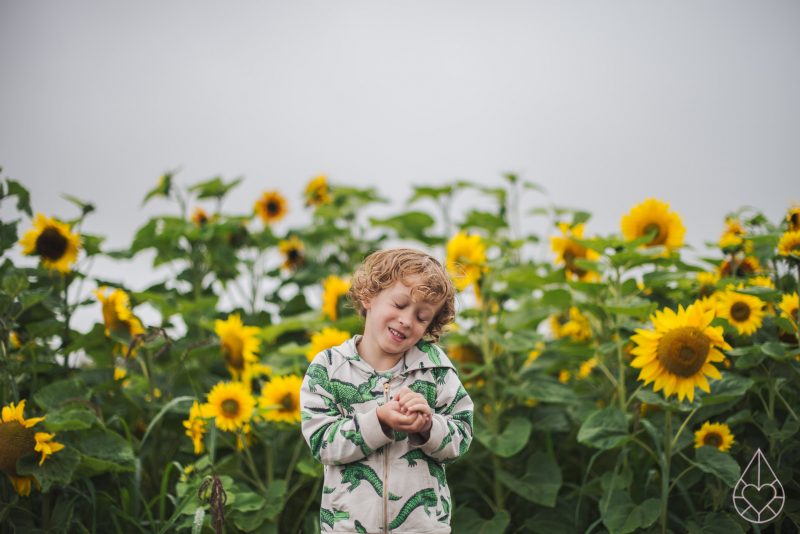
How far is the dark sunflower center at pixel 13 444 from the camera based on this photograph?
2.12m

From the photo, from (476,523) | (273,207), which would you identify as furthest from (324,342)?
(273,207)

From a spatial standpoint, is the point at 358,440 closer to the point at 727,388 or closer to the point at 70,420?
the point at 70,420

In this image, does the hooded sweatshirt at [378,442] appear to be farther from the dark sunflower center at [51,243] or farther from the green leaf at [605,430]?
the dark sunflower center at [51,243]

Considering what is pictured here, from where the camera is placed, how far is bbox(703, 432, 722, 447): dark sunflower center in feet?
7.58

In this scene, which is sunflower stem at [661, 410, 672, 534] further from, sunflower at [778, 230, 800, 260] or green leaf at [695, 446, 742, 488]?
sunflower at [778, 230, 800, 260]

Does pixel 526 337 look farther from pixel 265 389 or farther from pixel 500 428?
pixel 265 389

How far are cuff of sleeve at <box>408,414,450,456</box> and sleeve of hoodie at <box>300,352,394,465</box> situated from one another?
0.06 m

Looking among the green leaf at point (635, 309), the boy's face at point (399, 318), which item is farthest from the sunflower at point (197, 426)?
the green leaf at point (635, 309)

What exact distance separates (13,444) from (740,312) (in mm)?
2076

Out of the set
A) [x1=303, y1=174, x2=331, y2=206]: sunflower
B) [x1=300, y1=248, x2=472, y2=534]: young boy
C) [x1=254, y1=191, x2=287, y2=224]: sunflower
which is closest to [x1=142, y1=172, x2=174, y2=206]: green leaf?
[x1=254, y1=191, x2=287, y2=224]: sunflower

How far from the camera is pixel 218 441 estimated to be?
257 cm

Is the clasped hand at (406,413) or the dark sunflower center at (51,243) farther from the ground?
the dark sunflower center at (51,243)

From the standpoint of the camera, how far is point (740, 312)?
2.37 metres

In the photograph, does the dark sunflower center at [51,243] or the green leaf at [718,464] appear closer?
the green leaf at [718,464]
